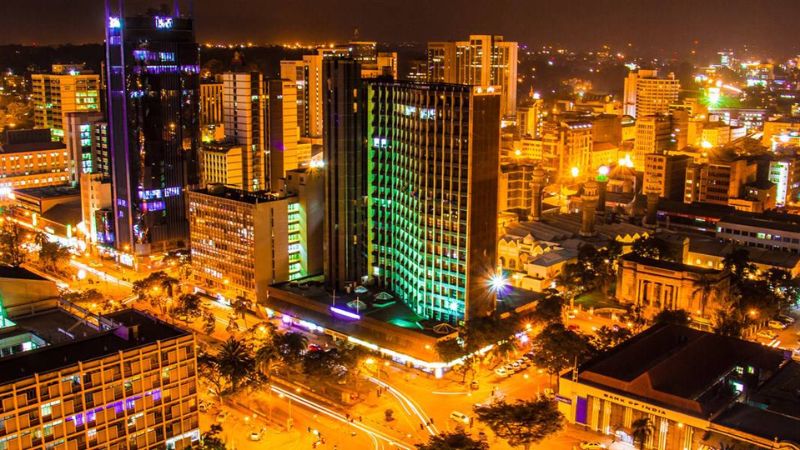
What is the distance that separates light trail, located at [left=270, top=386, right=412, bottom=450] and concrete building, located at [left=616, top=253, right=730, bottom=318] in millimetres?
45167

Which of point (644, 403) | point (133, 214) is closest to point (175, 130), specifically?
point (133, 214)

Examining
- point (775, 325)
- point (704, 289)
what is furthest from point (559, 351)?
point (775, 325)

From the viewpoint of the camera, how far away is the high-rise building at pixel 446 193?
276 feet

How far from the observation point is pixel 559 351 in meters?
78.3

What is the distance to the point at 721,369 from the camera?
7488 centimetres

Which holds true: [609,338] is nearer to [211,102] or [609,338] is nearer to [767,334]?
[767,334]

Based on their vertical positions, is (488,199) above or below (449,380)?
above

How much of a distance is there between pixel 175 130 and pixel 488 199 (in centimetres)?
5981

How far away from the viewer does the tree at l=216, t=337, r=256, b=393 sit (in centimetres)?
7362

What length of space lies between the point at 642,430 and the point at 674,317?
2804 centimetres

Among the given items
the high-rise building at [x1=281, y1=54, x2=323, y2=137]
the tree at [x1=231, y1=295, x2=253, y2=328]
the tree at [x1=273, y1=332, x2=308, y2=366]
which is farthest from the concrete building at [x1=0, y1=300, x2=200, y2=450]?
the high-rise building at [x1=281, y1=54, x2=323, y2=137]

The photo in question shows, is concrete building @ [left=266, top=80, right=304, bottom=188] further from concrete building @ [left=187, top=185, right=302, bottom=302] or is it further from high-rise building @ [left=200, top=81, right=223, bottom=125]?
concrete building @ [left=187, top=185, right=302, bottom=302]

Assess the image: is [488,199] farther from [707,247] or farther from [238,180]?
[238,180]

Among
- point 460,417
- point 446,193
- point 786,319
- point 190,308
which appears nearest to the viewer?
point 460,417
